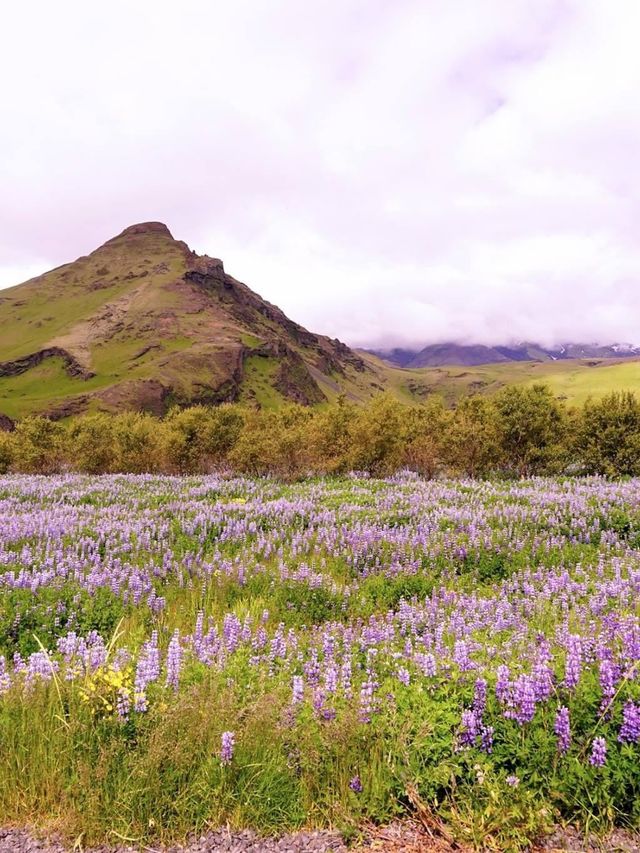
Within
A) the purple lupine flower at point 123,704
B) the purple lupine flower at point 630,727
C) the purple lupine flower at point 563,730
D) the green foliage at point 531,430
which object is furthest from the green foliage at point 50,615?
the green foliage at point 531,430

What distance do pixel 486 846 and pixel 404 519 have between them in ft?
31.5

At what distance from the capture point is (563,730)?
3994mm

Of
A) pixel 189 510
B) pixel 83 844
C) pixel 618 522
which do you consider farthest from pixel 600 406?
pixel 83 844

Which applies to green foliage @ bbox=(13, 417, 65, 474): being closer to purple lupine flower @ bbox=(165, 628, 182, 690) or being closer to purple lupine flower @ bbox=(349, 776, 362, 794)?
purple lupine flower @ bbox=(165, 628, 182, 690)

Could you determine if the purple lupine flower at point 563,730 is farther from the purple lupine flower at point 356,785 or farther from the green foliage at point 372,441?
the green foliage at point 372,441

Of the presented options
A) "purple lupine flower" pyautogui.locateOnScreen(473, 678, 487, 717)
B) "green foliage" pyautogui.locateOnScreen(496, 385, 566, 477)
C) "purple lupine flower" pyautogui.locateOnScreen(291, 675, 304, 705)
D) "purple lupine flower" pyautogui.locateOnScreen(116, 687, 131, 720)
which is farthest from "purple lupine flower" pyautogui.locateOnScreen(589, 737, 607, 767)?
"green foliage" pyautogui.locateOnScreen(496, 385, 566, 477)

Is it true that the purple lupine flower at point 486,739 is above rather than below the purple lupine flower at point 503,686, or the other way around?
below

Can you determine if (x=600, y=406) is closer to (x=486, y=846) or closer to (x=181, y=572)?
(x=181, y=572)

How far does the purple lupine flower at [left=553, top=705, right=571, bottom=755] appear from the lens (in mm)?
3936

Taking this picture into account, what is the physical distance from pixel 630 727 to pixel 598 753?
0.38 meters

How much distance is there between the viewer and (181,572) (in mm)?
9164

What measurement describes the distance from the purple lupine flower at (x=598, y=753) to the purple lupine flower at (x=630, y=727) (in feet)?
0.87

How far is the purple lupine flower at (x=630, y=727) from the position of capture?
3930mm

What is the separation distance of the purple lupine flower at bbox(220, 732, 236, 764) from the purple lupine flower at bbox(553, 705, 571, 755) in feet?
8.94
